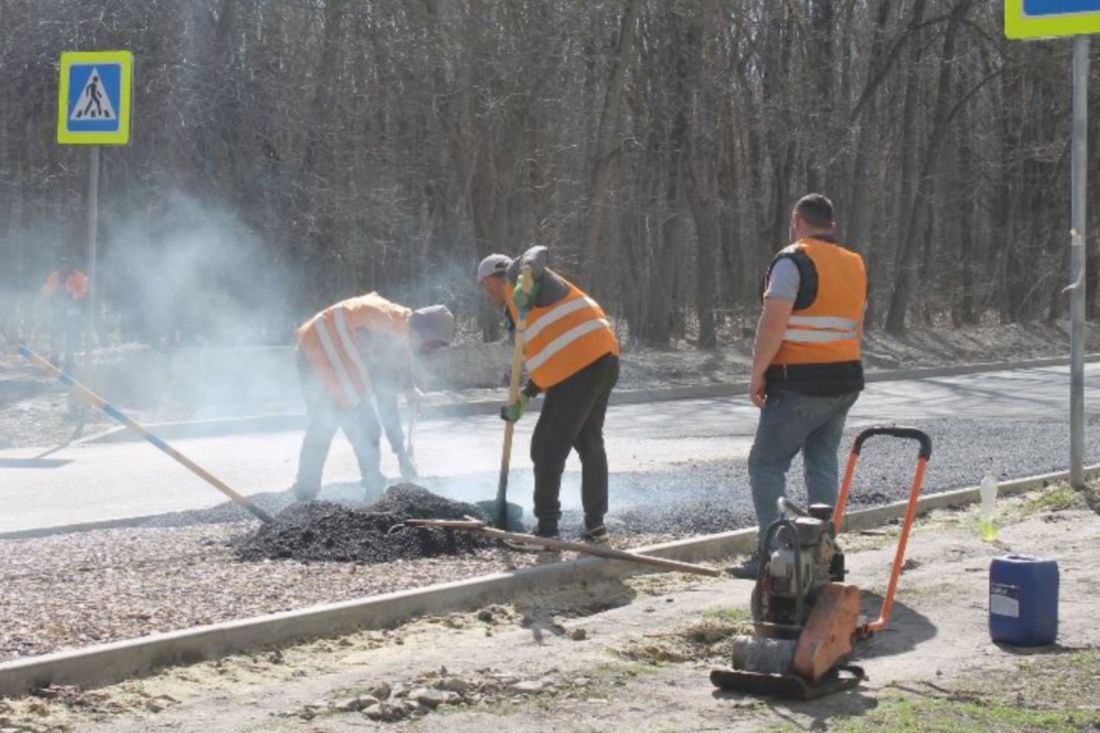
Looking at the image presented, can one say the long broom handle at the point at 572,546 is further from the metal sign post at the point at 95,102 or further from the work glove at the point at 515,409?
the metal sign post at the point at 95,102

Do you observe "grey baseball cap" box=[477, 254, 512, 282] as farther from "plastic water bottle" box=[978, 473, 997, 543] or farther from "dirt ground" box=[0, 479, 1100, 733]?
"plastic water bottle" box=[978, 473, 997, 543]

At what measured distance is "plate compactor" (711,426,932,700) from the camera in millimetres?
5570

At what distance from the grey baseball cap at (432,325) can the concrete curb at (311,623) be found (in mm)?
2002

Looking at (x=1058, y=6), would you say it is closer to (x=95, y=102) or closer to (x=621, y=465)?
(x=621, y=465)

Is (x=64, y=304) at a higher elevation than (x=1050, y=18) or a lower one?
lower

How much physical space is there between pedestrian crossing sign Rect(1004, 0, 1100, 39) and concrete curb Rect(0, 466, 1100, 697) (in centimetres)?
399

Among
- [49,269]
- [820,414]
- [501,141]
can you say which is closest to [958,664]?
[820,414]

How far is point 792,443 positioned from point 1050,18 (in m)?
4.32

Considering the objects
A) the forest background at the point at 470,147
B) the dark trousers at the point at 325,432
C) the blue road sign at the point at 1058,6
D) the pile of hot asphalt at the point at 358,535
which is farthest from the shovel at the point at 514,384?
the forest background at the point at 470,147

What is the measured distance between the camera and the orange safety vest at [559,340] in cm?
871

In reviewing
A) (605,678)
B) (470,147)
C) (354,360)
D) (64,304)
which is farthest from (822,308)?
(470,147)

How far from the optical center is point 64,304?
18.8 metres

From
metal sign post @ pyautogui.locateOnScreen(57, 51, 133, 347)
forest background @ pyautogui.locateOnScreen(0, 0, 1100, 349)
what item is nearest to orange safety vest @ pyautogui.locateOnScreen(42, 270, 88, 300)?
forest background @ pyautogui.locateOnScreen(0, 0, 1100, 349)

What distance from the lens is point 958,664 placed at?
6203 millimetres
